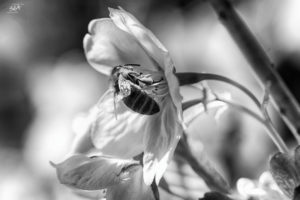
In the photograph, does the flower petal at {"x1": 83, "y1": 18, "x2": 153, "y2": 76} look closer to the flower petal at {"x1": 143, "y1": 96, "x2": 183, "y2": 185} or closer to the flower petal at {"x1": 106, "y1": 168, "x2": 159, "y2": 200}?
the flower petal at {"x1": 143, "y1": 96, "x2": 183, "y2": 185}

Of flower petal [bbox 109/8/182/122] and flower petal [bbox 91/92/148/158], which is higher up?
flower petal [bbox 109/8/182/122]

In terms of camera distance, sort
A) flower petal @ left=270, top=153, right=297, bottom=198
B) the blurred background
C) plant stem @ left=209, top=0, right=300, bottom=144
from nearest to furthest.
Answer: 1. flower petal @ left=270, top=153, right=297, bottom=198
2. plant stem @ left=209, top=0, right=300, bottom=144
3. the blurred background

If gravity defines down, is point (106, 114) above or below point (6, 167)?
above

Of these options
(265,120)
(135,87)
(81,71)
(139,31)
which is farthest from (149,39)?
(81,71)

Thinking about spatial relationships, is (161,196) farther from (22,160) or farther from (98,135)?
(22,160)

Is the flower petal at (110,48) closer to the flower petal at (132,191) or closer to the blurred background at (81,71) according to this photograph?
the flower petal at (132,191)

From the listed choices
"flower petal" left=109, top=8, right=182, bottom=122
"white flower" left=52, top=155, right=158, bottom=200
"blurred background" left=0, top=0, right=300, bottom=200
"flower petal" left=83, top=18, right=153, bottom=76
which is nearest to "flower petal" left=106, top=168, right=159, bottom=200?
"white flower" left=52, top=155, right=158, bottom=200

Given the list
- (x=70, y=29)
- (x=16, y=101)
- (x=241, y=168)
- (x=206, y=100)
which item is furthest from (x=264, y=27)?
(x=206, y=100)
